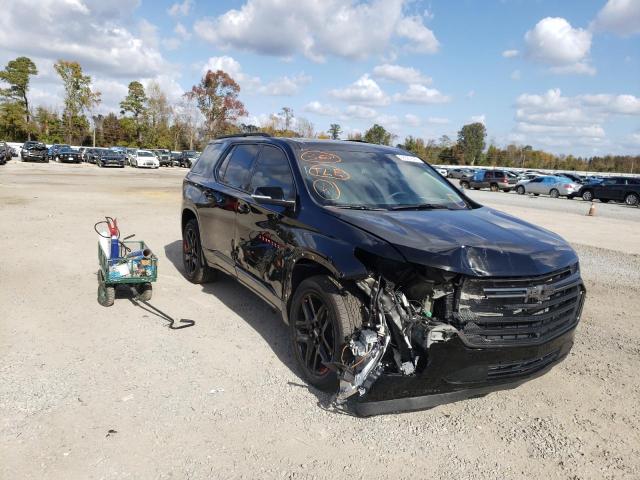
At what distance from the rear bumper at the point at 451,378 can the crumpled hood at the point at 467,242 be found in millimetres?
473

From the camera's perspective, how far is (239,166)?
5262 millimetres

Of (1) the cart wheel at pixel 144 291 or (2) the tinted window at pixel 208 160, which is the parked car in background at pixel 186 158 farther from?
(1) the cart wheel at pixel 144 291

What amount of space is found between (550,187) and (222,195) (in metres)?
33.0

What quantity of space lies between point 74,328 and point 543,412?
4.13 metres

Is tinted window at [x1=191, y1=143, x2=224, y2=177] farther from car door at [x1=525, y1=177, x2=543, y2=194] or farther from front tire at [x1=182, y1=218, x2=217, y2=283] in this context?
car door at [x1=525, y1=177, x2=543, y2=194]

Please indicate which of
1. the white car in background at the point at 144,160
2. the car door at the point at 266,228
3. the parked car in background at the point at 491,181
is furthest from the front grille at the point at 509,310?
the white car in background at the point at 144,160

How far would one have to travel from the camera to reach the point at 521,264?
117 inches

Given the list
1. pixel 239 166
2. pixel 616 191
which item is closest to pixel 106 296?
pixel 239 166

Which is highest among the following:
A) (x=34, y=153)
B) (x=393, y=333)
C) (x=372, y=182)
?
(x=372, y=182)

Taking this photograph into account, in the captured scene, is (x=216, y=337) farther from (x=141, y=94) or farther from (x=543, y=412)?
(x=141, y=94)

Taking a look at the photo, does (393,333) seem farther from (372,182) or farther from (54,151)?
(54,151)

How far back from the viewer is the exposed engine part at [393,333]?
2.88 meters

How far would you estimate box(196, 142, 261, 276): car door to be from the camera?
199 inches

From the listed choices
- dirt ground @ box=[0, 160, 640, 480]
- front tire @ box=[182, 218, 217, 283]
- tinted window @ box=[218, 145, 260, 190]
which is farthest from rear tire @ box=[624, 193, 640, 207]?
tinted window @ box=[218, 145, 260, 190]
